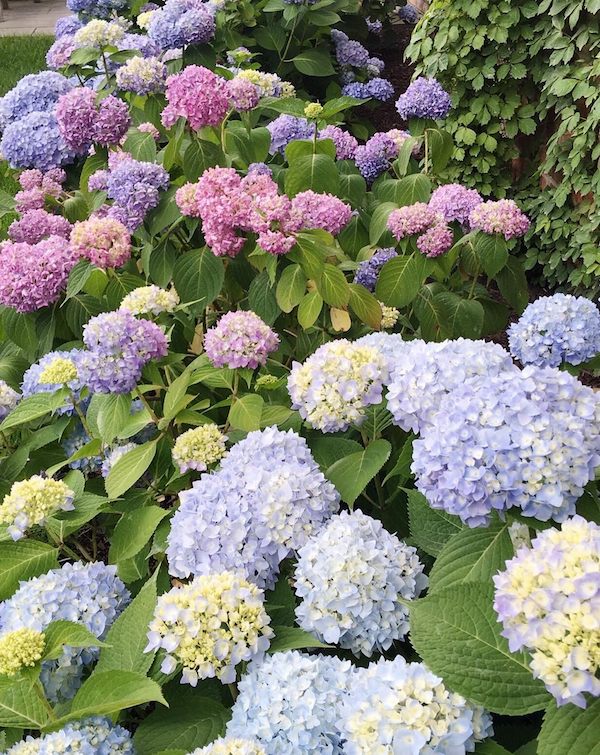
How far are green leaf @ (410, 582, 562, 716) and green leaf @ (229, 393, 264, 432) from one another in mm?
608

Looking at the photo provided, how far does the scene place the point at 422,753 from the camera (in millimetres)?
782

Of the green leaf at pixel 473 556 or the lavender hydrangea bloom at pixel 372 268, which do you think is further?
the lavender hydrangea bloom at pixel 372 268

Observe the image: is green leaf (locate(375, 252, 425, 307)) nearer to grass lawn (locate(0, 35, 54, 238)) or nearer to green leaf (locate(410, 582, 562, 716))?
green leaf (locate(410, 582, 562, 716))

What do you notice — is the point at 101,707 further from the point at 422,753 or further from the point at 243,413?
the point at 243,413

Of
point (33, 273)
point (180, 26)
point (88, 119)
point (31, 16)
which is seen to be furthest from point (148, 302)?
point (31, 16)

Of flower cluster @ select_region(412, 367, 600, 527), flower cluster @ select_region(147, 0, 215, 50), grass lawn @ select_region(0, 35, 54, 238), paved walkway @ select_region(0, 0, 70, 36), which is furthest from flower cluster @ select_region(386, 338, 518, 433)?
paved walkway @ select_region(0, 0, 70, 36)

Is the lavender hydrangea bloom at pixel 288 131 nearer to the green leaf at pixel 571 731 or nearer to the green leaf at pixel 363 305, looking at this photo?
the green leaf at pixel 363 305

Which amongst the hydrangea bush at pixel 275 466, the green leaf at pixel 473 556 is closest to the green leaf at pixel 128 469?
the hydrangea bush at pixel 275 466

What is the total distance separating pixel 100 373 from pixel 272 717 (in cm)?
70

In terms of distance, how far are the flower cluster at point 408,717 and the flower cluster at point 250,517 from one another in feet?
0.89

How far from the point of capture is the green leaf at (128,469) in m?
1.35

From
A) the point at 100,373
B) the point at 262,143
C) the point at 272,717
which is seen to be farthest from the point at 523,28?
the point at 272,717

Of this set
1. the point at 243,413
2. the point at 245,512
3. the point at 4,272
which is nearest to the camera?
the point at 245,512

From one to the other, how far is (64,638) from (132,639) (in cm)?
12
